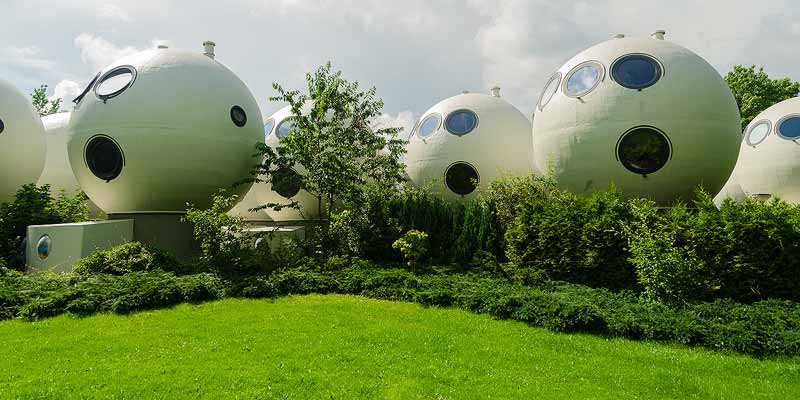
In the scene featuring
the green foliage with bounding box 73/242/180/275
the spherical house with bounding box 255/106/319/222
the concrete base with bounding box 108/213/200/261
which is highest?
the spherical house with bounding box 255/106/319/222

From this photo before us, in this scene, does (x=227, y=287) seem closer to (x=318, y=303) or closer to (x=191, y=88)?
(x=318, y=303)

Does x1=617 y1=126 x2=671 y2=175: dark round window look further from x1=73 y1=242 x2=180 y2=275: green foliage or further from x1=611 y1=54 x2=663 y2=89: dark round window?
x1=73 y1=242 x2=180 y2=275: green foliage

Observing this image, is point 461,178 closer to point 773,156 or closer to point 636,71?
point 636,71

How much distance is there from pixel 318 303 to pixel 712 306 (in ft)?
22.0

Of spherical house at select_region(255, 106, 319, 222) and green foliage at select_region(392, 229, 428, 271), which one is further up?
spherical house at select_region(255, 106, 319, 222)

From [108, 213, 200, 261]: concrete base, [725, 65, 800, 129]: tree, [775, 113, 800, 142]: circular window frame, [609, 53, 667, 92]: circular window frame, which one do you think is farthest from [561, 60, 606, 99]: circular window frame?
[725, 65, 800, 129]: tree

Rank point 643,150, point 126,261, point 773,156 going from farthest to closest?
point 773,156 → point 643,150 → point 126,261

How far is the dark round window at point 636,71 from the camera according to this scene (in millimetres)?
12844

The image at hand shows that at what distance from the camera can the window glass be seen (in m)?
18.1

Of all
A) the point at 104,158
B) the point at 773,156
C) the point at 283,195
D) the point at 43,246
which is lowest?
the point at 43,246

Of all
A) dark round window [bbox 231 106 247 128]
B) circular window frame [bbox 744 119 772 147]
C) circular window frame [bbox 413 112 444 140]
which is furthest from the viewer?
circular window frame [bbox 413 112 444 140]

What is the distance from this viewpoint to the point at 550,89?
1474 centimetres

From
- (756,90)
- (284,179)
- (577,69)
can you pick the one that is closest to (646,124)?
(577,69)

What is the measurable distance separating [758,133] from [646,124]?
9340mm
